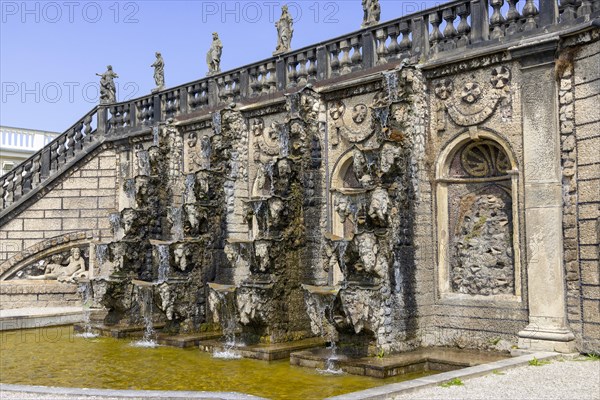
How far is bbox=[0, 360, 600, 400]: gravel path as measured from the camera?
7480 millimetres

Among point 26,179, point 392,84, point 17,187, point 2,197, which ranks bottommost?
point 2,197

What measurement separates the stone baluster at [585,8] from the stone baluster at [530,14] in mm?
693

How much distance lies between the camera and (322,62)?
47.0 feet

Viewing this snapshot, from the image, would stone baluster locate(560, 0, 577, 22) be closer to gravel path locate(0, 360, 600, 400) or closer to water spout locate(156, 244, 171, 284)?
gravel path locate(0, 360, 600, 400)

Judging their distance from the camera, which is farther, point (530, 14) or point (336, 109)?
point (336, 109)

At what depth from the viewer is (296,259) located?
13336 millimetres

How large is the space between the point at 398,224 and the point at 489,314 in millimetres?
1992

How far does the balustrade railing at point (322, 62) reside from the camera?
1109 centimetres

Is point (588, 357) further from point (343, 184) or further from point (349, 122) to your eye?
point (349, 122)

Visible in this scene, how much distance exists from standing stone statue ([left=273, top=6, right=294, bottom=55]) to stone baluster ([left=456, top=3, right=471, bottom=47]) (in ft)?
14.7

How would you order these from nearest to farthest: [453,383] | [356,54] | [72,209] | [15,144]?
1. [453,383]
2. [356,54]
3. [72,209]
4. [15,144]

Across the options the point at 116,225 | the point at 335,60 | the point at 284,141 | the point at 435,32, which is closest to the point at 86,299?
the point at 116,225

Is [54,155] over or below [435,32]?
below

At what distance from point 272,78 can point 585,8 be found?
7107 mm
